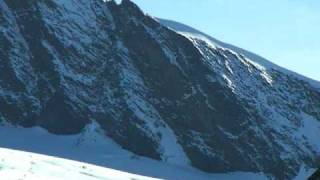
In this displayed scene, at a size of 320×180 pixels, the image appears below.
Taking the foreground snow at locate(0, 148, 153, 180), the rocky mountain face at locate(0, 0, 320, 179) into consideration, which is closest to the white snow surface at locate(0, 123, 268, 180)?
the rocky mountain face at locate(0, 0, 320, 179)

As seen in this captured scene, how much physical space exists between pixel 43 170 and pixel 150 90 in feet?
324

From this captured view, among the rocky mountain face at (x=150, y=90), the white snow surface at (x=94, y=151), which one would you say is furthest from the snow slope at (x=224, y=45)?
the white snow surface at (x=94, y=151)

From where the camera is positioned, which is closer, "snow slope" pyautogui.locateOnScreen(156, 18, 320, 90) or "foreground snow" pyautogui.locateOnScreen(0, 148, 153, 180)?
"foreground snow" pyautogui.locateOnScreen(0, 148, 153, 180)

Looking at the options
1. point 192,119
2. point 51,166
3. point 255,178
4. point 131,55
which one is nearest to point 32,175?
point 51,166

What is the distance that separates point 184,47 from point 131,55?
394 inches

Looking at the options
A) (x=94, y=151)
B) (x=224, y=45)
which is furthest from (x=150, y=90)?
(x=224, y=45)

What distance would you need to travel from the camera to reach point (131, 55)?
134m

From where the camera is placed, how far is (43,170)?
1209 inches

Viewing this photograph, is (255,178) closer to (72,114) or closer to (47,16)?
(72,114)

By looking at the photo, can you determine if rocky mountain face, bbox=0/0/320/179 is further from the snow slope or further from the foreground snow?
the foreground snow

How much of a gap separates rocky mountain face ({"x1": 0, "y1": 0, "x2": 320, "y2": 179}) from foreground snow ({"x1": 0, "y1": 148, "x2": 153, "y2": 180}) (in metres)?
79.9

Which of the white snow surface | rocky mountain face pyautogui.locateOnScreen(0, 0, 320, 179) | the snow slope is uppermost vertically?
the snow slope

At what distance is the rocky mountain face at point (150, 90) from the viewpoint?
120 metres

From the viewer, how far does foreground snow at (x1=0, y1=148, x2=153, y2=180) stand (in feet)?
92.7
